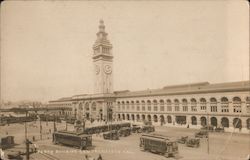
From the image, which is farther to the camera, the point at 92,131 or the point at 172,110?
the point at 172,110

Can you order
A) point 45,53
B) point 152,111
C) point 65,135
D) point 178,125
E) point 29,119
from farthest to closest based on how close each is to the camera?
point 29,119 < point 152,111 < point 178,125 < point 65,135 < point 45,53

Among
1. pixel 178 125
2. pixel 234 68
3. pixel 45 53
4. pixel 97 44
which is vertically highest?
pixel 97 44

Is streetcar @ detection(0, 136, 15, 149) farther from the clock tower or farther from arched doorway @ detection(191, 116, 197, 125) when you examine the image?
the clock tower

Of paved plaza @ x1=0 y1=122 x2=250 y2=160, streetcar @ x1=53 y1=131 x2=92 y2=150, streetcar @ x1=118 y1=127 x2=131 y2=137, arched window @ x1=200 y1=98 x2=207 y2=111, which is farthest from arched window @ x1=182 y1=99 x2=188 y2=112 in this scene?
streetcar @ x1=53 y1=131 x2=92 y2=150

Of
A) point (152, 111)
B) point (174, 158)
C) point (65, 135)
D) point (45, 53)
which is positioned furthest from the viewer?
point (152, 111)

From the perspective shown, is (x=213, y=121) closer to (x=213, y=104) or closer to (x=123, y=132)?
(x=213, y=104)

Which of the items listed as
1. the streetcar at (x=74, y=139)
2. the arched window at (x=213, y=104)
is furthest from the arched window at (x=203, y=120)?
the streetcar at (x=74, y=139)

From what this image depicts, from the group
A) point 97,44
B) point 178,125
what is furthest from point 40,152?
point 97,44

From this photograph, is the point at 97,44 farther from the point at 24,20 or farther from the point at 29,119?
the point at 24,20
